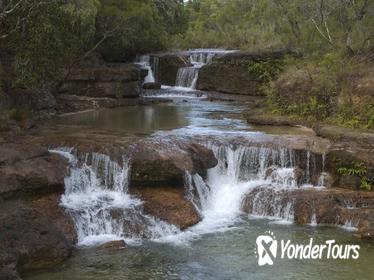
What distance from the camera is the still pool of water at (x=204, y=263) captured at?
32.0ft

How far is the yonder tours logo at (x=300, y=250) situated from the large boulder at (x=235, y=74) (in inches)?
595

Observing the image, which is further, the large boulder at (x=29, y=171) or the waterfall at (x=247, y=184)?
the waterfall at (x=247, y=184)

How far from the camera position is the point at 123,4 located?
24.8m

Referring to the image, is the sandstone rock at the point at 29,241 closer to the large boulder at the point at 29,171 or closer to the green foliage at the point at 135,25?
the large boulder at the point at 29,171

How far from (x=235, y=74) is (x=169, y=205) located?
15.0 metres

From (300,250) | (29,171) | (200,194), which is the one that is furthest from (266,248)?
(29,171)

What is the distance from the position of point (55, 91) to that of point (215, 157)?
1020cm

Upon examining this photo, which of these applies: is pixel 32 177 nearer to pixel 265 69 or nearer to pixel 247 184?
pixel 247 184

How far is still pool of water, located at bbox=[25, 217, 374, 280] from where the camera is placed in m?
9.75

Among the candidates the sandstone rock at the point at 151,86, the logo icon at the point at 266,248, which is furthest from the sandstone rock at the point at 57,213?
the sandstone rock at the point at 151,86

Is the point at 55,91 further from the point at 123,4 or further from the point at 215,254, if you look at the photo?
the point at 215,254

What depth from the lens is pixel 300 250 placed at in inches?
434

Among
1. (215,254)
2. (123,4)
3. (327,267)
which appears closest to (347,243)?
(327,267)

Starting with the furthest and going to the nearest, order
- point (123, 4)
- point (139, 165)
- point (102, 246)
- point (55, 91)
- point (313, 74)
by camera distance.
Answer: point (123, 4)
point (55, 91)
point (313, 74)
point (139, 165)
point (102, 246)
